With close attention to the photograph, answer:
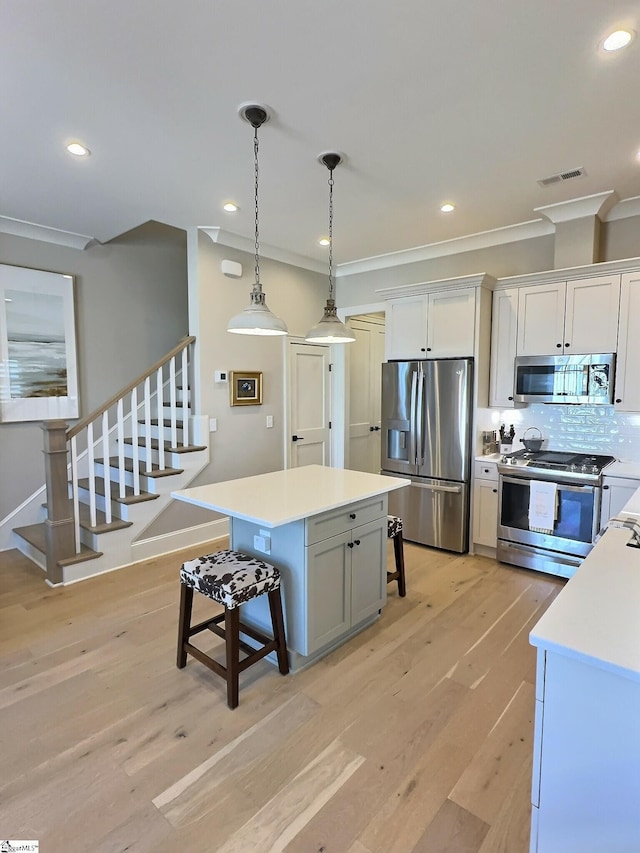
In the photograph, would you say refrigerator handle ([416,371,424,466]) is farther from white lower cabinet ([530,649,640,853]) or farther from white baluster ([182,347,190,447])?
white lower cabinet ([530,649,640,853])

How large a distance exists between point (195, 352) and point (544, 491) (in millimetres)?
3304

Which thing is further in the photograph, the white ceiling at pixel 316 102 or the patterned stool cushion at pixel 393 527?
the patterned stool cushion at pixel 393 527

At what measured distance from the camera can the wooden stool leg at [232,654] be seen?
2.12 meters

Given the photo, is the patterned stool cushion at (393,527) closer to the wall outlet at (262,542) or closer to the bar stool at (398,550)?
the bar stool at (398,550)

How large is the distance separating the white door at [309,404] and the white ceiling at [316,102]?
6.09 feet

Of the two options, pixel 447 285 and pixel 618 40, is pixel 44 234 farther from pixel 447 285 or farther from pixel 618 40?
pixel 618 40

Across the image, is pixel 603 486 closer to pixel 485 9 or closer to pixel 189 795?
pixel 485 9

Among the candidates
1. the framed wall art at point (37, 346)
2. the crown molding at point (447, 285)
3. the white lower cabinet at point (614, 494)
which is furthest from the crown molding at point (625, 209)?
the framed wall art at point (37, 346)

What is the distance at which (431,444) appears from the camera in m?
4.17

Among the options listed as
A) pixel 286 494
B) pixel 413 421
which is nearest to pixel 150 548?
pixel 286 494

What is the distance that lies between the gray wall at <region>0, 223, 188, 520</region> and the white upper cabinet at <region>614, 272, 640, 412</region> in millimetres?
4405

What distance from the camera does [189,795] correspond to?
1690mm

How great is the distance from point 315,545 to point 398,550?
1.10 meters

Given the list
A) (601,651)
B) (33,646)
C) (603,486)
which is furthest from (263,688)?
(603,486)
